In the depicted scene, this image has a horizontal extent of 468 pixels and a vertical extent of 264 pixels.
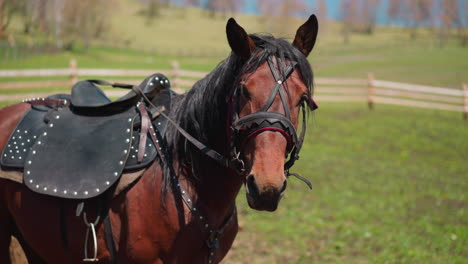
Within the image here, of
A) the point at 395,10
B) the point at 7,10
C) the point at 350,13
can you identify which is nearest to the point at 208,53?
the point at 7,10

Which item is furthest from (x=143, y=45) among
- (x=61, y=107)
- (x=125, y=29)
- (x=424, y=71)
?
(x=61, y=107)

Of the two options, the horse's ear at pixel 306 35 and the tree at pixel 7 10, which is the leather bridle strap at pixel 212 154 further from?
the tree at pixel 7 10

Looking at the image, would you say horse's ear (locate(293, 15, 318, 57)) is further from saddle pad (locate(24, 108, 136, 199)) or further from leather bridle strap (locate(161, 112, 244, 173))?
saddle pad (locate(24, 108, 136, 199))

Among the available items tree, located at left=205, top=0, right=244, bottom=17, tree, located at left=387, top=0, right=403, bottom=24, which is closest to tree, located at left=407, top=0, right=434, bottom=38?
tree, located at left=387, top=0, right=403, bottom=24

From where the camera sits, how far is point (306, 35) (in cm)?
221

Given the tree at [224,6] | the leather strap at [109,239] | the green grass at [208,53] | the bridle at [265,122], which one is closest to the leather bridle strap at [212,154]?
the bridle at [265,122]

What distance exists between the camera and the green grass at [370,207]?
509 cm

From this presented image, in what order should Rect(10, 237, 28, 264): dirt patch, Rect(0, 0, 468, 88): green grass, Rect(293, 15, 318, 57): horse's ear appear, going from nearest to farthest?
Rect(293, 15, 318, 57): horse's ear
Rect(10, 237, 28, 264): dirt patch
Rect(0, 0, 468, 88): green grass

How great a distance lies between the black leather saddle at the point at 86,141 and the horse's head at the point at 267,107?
0.70 m

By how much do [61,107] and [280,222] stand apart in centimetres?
396

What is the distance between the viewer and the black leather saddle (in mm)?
2350

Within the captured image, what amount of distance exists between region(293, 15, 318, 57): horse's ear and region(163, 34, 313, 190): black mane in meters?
0.12

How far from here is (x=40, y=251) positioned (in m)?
2.61

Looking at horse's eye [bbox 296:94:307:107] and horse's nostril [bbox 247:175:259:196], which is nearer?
horse's nostril [bbox 247:175:259:196]
